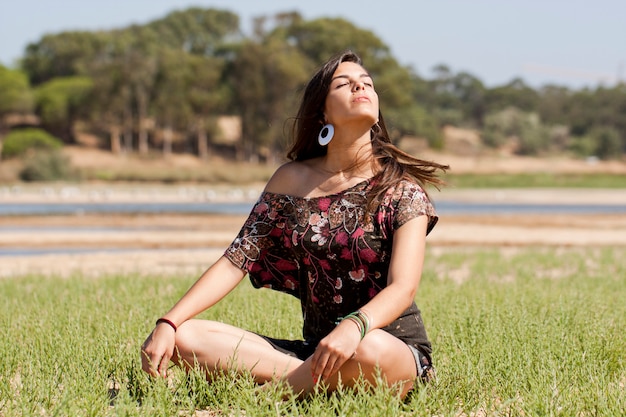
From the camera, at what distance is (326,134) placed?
13.5 feet

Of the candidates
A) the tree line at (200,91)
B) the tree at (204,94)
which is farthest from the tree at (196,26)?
the tree at (204,94)

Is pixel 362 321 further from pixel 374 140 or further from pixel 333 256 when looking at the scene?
pixel 374 140

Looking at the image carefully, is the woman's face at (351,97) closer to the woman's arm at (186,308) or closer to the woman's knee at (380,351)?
the woman's arm at (186,308)

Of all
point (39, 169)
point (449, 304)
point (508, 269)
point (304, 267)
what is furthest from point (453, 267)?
point (39, 169)

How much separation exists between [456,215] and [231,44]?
40.3 metres

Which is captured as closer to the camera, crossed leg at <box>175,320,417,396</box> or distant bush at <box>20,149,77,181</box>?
crossed leg at <box>175,320,417,396</box>

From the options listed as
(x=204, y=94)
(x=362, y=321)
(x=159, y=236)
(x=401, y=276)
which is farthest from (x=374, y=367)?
(x=204, y=94)

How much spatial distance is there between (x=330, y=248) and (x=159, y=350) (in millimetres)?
772

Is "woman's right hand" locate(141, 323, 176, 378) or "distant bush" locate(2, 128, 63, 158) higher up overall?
"woman's right hand" locate(141, 323, 176, 378)

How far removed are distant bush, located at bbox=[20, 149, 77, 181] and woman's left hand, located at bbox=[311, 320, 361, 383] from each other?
134ft

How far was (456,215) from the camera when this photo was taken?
29.3 meters

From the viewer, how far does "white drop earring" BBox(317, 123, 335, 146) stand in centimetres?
405

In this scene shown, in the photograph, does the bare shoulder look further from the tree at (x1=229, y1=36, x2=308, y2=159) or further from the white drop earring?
the tree at (x1=229, y1=36, x2=308, y2=159)

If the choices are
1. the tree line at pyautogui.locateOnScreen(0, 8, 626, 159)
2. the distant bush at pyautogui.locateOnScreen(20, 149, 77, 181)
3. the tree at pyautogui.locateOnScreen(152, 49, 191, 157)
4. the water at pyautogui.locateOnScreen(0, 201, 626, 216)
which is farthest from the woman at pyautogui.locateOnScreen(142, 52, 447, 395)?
the tree at pyautogui.locateOnScreen(152, 49, 191, 157)
